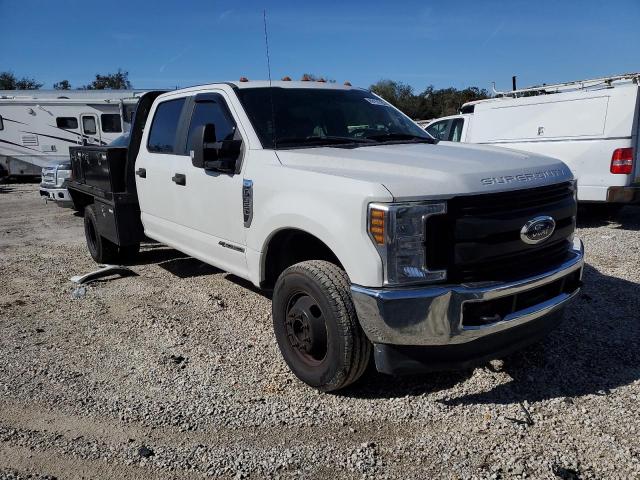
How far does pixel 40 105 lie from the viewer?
18.4m

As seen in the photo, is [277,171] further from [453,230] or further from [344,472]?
[344,472]

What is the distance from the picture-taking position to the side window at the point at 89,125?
18594 mm

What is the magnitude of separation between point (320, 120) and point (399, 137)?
651 millimetres

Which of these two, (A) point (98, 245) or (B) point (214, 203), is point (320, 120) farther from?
(A) point (98, 245)

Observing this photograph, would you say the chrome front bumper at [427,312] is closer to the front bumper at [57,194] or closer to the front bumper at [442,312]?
the front bumper at [442,312]

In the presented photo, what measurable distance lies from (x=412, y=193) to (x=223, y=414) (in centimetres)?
171

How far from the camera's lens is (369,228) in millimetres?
2654

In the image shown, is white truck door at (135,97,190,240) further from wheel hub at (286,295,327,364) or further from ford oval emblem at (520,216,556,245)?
ford oval emblem at (520,216,556,245)

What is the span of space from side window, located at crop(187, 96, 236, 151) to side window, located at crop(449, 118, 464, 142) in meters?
7.17

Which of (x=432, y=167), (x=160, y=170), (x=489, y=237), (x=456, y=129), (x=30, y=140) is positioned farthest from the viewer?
(x=30, y=140)

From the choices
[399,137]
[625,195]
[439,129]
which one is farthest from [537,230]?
[439,129]

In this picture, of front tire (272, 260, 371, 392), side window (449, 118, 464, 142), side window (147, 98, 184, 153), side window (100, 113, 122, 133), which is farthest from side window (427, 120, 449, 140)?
side window (100, 113, 122, 133)

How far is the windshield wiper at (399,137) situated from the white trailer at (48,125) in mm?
16577

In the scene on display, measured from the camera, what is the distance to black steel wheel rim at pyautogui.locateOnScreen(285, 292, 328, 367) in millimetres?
3111
